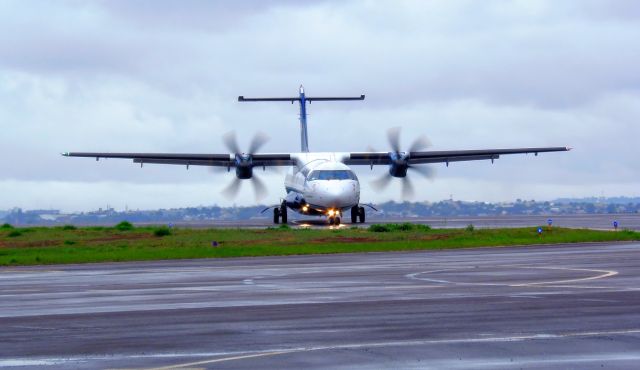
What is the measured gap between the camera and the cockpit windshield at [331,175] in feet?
178

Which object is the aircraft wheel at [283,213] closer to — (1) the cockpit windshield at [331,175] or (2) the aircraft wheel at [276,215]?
(2) the aircraft wheel at [276,215]

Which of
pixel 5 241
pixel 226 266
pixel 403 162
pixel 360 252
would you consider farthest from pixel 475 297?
pixel 403 162

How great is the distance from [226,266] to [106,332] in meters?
15.1

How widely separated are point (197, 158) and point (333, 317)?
157 feet

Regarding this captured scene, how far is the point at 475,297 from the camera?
1758 centimetres

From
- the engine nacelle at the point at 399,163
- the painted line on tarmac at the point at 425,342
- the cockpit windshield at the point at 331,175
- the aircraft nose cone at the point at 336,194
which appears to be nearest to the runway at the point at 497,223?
the aircraft nose cone at the point at 336,194

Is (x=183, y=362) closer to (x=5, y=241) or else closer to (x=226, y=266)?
(x=226, y=266)

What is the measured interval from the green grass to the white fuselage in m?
6.00

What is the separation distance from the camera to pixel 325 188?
176 ft

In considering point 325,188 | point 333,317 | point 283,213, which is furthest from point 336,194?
point 333,317

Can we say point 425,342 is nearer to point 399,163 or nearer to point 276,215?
point 399,163

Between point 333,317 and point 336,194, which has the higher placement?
point 336,194

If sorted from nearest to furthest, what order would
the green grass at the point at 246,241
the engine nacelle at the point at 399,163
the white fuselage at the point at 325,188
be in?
the green grass at the point at 246,241 → the white fuselage at the point at 325,188 → the engine nacelle at the point at 399,163

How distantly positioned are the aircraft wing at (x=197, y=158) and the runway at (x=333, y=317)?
34.6 meters
